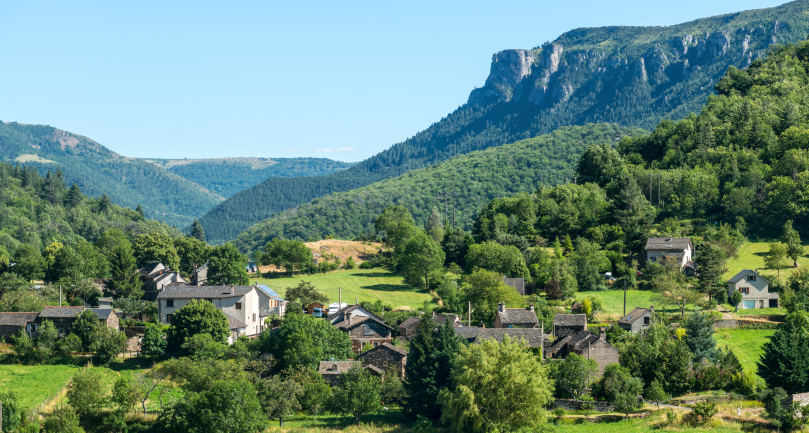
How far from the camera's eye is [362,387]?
4991 centimetres

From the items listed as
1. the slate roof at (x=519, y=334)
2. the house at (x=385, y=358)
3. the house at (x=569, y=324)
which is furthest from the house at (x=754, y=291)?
the house at (x=385, y=358)

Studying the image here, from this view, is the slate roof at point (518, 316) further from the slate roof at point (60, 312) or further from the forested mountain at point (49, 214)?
the forested mountain at point (49, 214)

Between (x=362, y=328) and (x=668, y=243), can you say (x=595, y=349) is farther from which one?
(x=668, y=243)

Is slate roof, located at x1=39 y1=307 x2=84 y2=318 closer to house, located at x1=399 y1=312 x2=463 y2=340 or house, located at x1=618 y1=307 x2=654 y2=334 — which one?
house, located at x1=399 y1=312 x2=463 y2=340

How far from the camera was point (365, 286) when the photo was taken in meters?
98.9

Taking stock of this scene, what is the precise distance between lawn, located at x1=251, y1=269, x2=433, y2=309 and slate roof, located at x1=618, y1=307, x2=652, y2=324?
80.1 ft

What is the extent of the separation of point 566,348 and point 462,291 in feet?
76.3

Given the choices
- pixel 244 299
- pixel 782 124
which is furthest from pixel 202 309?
pixel 782 124

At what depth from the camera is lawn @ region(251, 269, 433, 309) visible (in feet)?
295

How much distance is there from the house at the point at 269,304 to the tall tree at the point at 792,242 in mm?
56344

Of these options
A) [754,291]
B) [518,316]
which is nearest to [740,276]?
[754,291]

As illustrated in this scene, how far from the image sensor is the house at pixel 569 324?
67438 mm

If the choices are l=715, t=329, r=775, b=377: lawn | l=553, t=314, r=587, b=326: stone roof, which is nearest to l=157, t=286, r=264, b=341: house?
l=553, t=314, r=587, b=326: stone roof

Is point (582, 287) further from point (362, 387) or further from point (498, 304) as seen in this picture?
point (362, 387)
